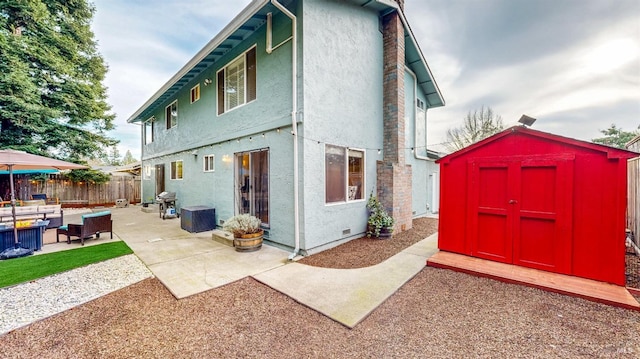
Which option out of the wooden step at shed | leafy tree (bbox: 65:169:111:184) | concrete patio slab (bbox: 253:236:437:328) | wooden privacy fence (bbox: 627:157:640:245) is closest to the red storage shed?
the wooden step at shed

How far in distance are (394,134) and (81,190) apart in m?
18.2

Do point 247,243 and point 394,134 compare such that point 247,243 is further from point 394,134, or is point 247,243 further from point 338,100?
point 394,134

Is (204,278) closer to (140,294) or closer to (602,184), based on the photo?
(140,294)

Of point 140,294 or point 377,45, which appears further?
point 377,45

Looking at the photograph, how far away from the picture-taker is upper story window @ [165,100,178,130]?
438 inches

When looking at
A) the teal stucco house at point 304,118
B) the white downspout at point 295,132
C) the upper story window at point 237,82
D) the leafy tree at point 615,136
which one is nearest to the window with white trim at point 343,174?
the teal stucco house at point 304,118

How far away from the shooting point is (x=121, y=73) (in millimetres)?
15141

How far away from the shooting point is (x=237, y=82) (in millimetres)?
7363

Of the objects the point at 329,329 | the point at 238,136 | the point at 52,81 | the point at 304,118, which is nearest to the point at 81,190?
the point at 52,81

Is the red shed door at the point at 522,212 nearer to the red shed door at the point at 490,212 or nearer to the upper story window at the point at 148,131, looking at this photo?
the red shed door at the point at 490,212

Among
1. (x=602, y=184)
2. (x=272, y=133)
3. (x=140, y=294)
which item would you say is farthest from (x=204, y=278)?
(x=602, y=184)

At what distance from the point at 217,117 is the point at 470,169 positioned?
7.57 m

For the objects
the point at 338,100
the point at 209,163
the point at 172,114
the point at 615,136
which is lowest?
the point at 209,163

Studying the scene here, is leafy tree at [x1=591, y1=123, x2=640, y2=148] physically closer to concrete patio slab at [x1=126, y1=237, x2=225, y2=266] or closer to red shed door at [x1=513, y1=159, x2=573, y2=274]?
red shed door at [x1=513, y1=159, x2=573, y2=274]
